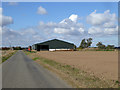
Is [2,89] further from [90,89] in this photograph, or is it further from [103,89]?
[103,89]

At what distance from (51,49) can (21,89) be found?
8292cm

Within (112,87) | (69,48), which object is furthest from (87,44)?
(112,87)

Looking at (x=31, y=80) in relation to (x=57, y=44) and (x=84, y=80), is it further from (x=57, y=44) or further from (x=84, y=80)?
(x=57, y=44)

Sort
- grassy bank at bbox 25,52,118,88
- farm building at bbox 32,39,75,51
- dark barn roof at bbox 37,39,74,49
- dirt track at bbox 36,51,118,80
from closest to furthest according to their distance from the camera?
grassy bank at bbox 25,52,118,88
dirt track at bbox 36,51,118,80
farm building at bbox 32,39,75,51
dark barn roof at bbox 37,39,74,49

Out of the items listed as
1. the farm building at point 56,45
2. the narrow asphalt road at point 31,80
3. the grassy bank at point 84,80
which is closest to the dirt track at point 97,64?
the grassy bank at point 84,80

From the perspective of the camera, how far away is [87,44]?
145000mm

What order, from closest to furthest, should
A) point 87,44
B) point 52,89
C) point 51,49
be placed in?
point 52,89, point 51,49, point 87,44

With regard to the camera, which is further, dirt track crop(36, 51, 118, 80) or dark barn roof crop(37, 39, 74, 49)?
dark barn roof crop(37, 39, 74, 49)

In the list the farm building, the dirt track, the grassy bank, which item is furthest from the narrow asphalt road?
the farm building

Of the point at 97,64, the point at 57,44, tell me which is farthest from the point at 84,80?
the point at 57,44

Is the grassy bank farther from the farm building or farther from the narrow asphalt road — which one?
the farm building

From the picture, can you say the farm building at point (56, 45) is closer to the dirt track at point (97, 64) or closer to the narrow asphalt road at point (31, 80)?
the dirt track at point (97, 64)

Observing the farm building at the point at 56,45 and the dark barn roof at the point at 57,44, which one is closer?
the farm building at the point at 56,45

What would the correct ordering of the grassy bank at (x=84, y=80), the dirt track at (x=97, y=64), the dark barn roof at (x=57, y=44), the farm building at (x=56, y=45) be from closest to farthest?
the grassy bank at (x=84, y=80), the dirt track at (x=97, y=64), the farm building at (x=56, y=45), the dark barn roof at (x=57, y=44)
